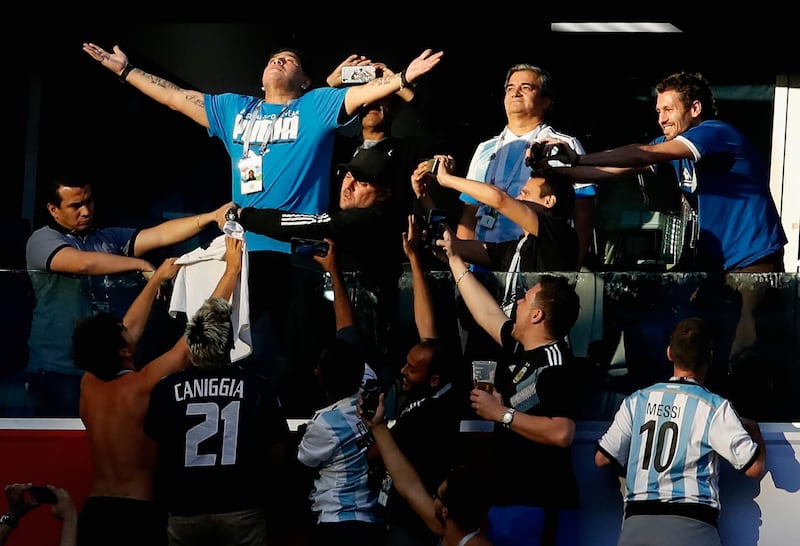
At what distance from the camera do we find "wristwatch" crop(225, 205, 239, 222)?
244 inches

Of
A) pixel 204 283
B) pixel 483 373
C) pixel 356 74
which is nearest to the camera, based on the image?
pixel 483 373

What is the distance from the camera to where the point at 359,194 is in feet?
20.7

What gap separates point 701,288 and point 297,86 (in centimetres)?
252

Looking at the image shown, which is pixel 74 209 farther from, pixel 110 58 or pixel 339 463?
pixel 339 463

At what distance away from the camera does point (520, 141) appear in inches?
262

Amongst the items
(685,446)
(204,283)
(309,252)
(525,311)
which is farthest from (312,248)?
(685,446)

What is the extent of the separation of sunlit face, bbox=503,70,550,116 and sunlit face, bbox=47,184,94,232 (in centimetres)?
240

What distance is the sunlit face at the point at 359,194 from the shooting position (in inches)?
249

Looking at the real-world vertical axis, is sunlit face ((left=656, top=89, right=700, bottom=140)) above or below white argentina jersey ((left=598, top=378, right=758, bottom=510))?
above

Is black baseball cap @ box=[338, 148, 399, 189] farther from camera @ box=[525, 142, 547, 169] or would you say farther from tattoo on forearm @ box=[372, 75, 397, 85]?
camera @ box=[525, 142, 547, 169]

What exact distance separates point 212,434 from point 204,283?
105 centimetres

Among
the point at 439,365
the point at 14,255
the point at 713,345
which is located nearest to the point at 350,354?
the point at 439,365

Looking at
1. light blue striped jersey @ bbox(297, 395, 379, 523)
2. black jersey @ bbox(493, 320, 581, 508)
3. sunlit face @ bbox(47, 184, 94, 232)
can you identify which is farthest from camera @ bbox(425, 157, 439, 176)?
sunlit face @ bbox(47, 184, 94, 232)

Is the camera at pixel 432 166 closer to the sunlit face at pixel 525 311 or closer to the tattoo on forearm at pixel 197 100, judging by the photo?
the sunlit face at pixel 525 311
